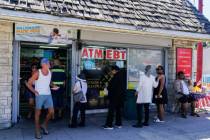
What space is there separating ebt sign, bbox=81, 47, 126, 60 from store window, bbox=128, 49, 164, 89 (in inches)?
15.6

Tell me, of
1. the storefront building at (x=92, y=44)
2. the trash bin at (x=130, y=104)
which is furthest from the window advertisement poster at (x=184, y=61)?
the trash bin at (x=130, y=104)

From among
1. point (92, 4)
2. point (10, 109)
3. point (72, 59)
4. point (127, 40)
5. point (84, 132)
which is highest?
point (92, 4)

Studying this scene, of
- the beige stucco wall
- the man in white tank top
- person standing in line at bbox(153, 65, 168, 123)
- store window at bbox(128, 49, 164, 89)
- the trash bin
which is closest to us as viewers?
the man in white tank top

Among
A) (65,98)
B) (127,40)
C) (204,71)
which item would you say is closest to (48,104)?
(65,98)

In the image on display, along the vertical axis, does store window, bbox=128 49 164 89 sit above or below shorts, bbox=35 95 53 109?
above

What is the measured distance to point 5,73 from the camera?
8016 millimetres

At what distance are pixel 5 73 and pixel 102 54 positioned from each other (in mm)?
3207

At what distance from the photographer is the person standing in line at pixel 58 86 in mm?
9344

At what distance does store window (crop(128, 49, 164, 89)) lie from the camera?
10.6m

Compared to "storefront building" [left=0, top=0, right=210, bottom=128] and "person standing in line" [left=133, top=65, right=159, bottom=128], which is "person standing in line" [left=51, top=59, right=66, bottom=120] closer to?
"storefront building" [left=0, top=0, right=210, bottom=128]

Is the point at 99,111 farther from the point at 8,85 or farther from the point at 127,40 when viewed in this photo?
the point at 8,85

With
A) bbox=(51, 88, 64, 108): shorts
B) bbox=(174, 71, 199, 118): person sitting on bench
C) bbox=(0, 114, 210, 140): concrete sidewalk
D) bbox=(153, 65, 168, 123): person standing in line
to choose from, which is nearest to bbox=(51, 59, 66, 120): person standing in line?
bbox=(51, 88, 64, 108): shorts

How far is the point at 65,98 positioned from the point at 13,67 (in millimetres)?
2460

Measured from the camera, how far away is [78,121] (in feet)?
29.5
